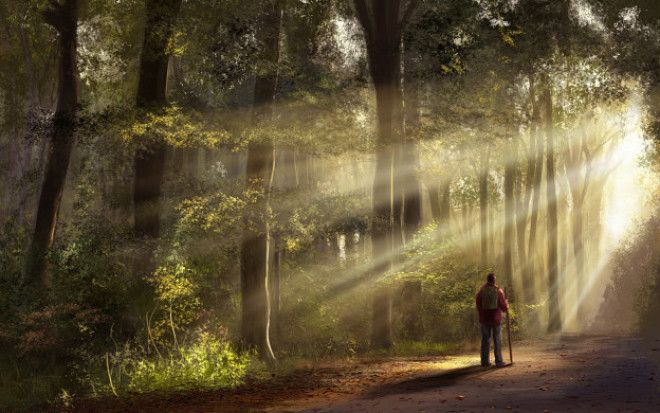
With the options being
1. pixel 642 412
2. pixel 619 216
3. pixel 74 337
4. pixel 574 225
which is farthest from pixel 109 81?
pixel 619 216

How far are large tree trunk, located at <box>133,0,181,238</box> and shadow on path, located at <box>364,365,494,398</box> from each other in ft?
25.5

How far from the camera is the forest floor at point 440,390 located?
13781 mm

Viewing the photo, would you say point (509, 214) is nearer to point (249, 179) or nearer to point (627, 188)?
point (249, 179)

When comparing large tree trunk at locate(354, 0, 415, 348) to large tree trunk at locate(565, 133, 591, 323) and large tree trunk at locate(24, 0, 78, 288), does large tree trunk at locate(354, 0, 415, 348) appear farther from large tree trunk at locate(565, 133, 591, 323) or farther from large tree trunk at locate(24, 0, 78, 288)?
large tree trunk at locate(565, 133, 591, 323)

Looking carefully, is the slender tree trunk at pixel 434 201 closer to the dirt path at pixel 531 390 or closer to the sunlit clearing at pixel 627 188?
the sunlit clearing at pixel 627 188

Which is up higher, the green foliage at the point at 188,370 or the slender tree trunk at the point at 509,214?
the slender tree trunk at the point at 509,214

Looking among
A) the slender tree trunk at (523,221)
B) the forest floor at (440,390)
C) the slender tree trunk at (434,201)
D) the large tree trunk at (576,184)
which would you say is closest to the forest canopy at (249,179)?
the forest floor at (440,390)

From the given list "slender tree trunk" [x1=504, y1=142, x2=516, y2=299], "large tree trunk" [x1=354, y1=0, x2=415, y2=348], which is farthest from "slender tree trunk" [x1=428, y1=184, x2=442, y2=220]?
"large tree trunk" [x1=354, y1=0, x2=415, y2=348]

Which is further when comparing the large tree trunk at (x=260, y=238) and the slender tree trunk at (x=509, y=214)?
the slender tree trunk at (x=509, y=214)

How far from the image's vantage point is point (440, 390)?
16.1 m

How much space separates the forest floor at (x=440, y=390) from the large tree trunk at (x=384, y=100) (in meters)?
4.62

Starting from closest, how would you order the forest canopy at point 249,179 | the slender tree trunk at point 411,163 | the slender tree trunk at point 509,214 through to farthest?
the forest canopy at point 249,179, the slender tree trunk at point 411,163, the slender tree trunk at point 509,214

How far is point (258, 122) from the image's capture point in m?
20.4

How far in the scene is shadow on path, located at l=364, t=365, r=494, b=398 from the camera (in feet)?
54.3
